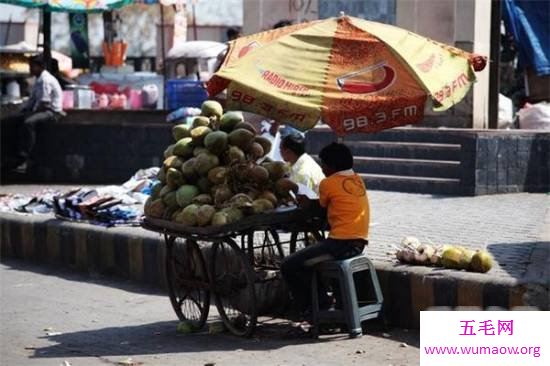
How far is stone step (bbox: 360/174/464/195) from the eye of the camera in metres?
12.7

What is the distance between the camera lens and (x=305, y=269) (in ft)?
24.4

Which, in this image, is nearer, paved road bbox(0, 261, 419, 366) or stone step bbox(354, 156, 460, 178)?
paved road bbox(0, 261, 419, 366)

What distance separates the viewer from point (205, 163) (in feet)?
26.0

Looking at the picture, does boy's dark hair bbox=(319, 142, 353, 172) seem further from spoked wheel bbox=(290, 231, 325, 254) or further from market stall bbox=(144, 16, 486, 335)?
spoked wheel bbox=(290, 231, 325, 254)

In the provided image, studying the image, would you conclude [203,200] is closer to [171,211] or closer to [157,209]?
[171,211]

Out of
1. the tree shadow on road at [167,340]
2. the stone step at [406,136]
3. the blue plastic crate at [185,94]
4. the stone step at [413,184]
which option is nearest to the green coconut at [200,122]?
the tree shadow on road at [167,340]

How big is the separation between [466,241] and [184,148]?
262cm

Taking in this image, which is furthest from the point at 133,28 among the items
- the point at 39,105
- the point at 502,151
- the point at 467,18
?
the point at 502,151

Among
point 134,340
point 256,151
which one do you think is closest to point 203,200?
point 256,151

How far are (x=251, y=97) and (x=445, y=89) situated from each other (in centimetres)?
132

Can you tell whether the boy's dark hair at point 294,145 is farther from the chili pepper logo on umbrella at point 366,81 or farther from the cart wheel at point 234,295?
the chili pepper logo on umbrella at point 366,81

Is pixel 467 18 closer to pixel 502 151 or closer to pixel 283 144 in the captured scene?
pixel 502 151

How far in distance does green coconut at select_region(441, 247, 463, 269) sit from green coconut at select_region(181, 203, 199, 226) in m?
1.83

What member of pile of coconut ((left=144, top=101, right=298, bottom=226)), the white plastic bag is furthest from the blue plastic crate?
pile of coconut ((left=144, top=101, right=298, bottom=226))
